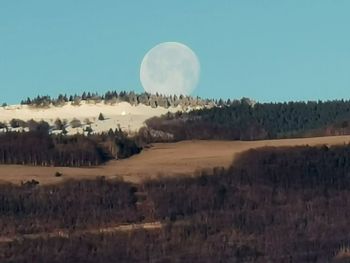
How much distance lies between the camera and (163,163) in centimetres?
8906

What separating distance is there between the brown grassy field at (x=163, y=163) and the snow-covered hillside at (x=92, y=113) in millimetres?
32126

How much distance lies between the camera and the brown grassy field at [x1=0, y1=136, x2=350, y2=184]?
8381 cm

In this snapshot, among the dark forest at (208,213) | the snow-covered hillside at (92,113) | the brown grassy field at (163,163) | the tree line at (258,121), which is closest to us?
the dark forest at (208,213)

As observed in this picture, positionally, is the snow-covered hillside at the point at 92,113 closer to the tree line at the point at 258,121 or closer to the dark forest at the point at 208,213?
the tree line at the point at 258,121

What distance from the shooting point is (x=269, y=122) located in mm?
125812

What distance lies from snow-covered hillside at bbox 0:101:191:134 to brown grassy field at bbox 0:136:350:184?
3213 cm

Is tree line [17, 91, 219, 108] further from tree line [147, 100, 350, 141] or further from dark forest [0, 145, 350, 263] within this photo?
dark forest [0, 145, 350, 263]

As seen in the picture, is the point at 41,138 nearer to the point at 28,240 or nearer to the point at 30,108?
the point at 28,240

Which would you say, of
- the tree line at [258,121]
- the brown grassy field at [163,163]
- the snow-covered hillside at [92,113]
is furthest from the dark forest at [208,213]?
the snow-covered hillside at [92,113]

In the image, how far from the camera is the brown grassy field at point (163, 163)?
83812 millimetres

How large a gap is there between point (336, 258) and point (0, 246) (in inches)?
776

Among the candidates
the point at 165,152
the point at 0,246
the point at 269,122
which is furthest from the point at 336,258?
the point at 269,122

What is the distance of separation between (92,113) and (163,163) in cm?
5790

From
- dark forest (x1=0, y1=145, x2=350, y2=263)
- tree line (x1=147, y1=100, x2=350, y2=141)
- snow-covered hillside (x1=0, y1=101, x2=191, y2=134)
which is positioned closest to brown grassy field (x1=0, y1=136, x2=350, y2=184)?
dark forest (x1=0, y1=145, x2=350, y2=263)
